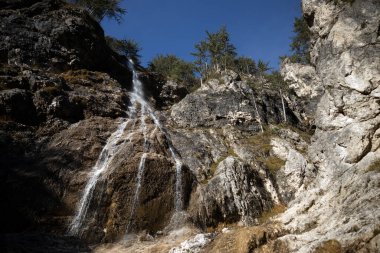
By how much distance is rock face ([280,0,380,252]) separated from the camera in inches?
474

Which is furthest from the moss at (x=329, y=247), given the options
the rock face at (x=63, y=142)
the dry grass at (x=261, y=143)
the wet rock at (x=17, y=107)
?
the wet rock at (x=17, y=107)

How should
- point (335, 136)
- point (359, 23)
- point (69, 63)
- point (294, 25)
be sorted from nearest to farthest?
1. point (335, 136)
2. point (359, 23)
3. point (69, 63)
4. point (294, 25)

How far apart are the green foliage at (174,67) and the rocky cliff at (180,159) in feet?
78.7

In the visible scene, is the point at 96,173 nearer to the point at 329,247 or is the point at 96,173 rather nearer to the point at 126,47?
the point at 329,247

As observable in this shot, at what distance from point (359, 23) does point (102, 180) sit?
21294 mm

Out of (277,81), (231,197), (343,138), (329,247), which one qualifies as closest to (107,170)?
(231,197)

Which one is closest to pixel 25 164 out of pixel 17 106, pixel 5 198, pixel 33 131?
pixel 5 198

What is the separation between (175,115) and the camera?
41.7m

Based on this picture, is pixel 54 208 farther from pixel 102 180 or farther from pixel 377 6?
pixel 377 6

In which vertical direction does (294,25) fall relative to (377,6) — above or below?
above

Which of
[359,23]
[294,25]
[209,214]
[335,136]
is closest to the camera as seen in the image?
[335,136]

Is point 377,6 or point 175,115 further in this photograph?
point 175,115

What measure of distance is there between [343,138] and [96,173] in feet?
57.3

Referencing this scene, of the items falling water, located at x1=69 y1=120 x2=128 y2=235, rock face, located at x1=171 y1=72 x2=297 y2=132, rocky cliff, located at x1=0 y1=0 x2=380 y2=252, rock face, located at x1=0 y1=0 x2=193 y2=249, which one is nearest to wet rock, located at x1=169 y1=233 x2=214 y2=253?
rocky cliff, located at x1=0 y1=0 x2=380 y2=252
